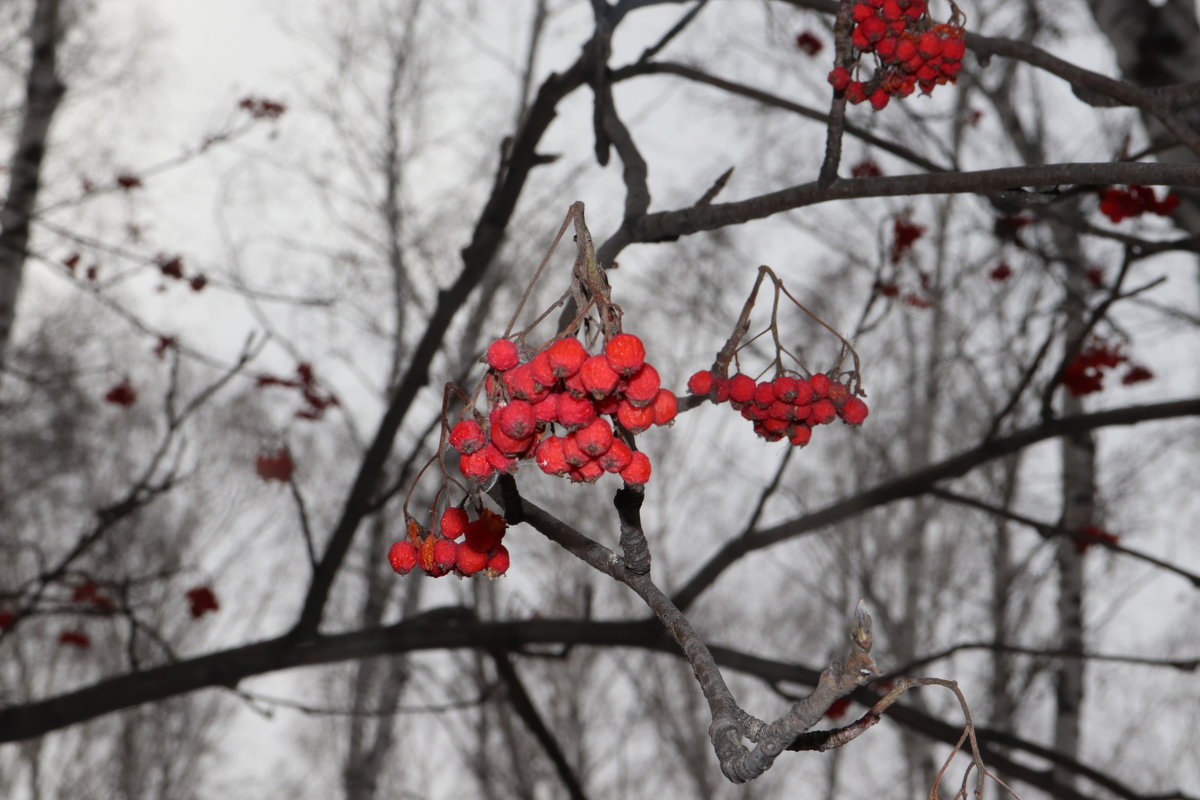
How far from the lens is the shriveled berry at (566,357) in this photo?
1066 mm

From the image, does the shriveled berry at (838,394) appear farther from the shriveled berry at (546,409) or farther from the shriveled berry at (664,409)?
the shriveled berry at (546,409)

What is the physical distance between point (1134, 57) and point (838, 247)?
6228 mm

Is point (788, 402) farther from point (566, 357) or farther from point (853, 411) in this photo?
point (566, 357)

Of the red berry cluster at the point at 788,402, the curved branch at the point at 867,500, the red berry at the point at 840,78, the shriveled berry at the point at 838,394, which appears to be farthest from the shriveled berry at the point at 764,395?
the curved branch at the point at 867,500

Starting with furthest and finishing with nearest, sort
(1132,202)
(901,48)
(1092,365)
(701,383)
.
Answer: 1. (1092,365)
2. (1132,202)
3. (901,48)
4. (701,383)

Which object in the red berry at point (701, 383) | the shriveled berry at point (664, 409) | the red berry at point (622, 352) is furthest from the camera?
the red berry at point (701, 383)

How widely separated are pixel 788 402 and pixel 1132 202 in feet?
7.69

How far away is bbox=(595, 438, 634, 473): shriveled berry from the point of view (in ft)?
3.69

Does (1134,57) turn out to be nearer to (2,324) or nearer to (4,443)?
(2,324)

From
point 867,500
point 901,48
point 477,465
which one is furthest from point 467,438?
point 867,500

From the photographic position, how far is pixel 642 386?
1.11m

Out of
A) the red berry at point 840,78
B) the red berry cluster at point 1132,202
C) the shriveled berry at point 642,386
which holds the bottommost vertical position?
the shriveled berry at point 642,386

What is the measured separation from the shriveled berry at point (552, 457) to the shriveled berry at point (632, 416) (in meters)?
0.08

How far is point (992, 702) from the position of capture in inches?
333
